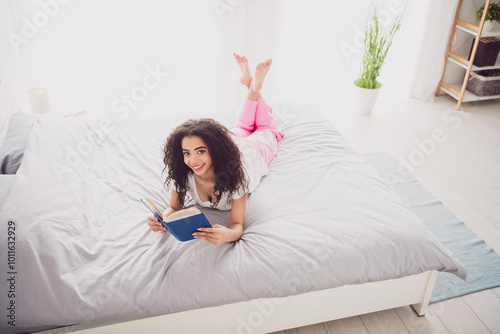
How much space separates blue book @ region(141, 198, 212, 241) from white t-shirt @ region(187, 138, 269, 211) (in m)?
0.25

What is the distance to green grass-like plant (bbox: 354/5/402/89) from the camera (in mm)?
3219

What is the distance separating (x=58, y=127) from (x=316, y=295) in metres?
1.48

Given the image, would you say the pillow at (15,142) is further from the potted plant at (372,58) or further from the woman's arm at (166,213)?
the potted plant at (372,58)

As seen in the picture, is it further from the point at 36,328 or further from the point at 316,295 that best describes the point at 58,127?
the point at 316,295

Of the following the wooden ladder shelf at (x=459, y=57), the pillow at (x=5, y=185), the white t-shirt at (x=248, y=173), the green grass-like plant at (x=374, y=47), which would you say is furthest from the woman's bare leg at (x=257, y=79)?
the wooden ladder shelf at (x=459, y=57)

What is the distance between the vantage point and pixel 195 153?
1.66m

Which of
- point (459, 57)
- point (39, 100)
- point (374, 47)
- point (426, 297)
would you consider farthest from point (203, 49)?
point (426, 297)

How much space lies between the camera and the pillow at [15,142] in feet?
6.22

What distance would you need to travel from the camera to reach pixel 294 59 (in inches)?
131

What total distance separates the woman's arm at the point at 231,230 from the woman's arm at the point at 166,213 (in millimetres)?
166

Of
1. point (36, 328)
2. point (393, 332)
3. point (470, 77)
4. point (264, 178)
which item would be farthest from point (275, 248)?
point (470, 77)

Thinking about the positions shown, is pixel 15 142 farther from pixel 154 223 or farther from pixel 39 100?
pixel 154 223

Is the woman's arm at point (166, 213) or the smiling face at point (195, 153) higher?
the smiling face at point (195, 153)

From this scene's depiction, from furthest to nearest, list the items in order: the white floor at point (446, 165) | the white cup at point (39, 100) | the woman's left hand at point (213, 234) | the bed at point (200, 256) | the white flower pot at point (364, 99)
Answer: the white flower pot at point (364, 99) → the white cup at point (39, 100) → the white floor at point (446, 165) → the woman's left hand at point (213, 234) → the bed at point (200, 256)
